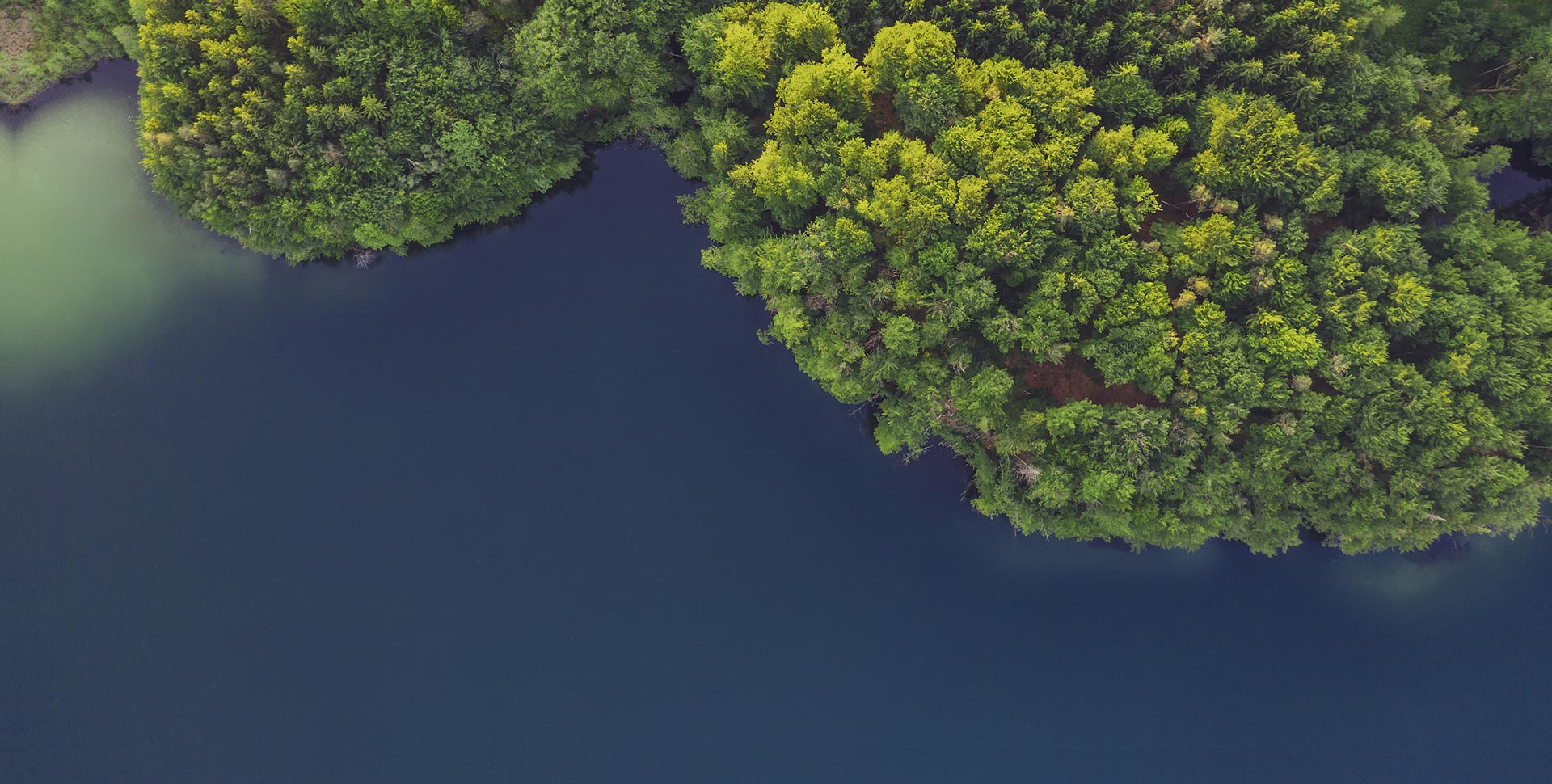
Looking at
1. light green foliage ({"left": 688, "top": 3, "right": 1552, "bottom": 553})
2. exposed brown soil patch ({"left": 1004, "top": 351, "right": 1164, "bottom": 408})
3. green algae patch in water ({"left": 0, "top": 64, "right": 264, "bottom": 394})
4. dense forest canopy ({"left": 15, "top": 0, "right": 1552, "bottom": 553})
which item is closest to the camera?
light green foliage ({"left": 688, "top": 3, "right": 1552, "bottom": 553})

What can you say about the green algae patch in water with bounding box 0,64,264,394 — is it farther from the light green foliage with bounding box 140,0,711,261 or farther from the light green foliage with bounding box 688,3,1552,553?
the light green foliage with bounding box 688,3,1552,553

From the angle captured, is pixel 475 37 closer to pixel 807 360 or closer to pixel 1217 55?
pixel 807 360

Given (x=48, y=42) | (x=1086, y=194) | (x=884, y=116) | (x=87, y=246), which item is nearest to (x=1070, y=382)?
(x=1086, y=194)

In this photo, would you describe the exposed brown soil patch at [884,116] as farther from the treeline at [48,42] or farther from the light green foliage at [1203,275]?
the treeline at [48,42]

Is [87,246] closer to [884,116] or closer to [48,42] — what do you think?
[48,42]

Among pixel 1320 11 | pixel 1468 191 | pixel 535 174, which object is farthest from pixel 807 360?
pixel 1468 191

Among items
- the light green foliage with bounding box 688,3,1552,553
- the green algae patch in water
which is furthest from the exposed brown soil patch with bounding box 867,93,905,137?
the green algae patch in water

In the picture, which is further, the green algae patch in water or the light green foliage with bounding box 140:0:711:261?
the green algae patch in water
